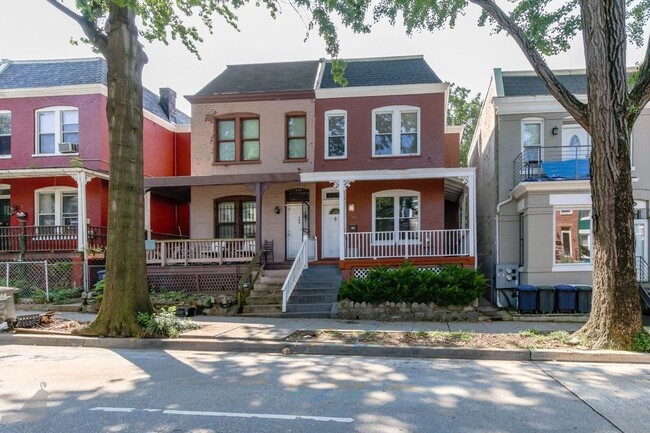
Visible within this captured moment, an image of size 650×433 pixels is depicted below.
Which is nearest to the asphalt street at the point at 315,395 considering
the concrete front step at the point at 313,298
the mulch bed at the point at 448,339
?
the mulch bed at the point at 448,339

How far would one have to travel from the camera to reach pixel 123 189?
963cm

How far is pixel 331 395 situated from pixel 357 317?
7022 millimetres

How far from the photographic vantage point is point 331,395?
5508 millimetres

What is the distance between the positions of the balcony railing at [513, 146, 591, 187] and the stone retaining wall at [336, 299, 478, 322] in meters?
4.63

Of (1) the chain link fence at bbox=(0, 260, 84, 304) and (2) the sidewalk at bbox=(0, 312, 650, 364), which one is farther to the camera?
(1) the chain link fence at bbox=(0, 260, 84, 304)

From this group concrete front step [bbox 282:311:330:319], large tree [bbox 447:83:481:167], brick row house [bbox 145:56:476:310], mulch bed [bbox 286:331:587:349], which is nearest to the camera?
mulch bed [bbox 286:331:587:349]

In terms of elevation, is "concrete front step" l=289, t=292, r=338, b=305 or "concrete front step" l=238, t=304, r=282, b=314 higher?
"concrete front step" l=289, t=292, r=338, b=305

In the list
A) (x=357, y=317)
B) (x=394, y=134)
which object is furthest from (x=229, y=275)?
(x=394, y=134)

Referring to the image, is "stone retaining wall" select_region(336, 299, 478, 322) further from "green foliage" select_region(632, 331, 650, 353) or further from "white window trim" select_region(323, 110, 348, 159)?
"white window trim" select_region(323, 110, 348, 159)

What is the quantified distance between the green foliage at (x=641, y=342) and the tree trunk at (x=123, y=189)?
9.00 metres

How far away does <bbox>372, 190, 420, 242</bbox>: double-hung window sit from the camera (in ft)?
53.6

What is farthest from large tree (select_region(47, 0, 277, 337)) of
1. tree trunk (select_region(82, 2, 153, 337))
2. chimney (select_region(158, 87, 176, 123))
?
chimney (select_region(158, 87, 176, 123))

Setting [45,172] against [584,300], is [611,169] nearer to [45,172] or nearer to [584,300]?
[584,300]

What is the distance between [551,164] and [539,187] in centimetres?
85
